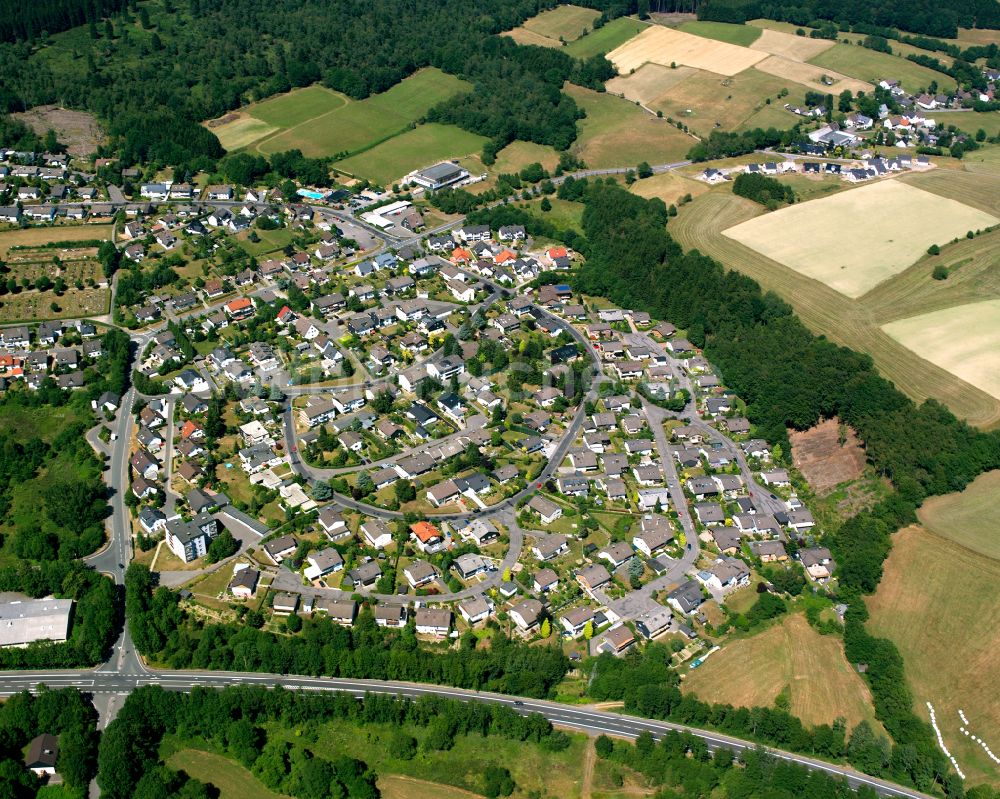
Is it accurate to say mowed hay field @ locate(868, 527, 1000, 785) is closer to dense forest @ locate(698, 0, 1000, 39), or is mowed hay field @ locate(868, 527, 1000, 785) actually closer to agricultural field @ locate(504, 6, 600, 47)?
agricultural field @ locate(504, 6, 600, 47)

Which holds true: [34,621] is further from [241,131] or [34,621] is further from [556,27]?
[556,27]

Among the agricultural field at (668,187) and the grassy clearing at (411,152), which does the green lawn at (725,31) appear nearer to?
the agricultural field at (668,187)

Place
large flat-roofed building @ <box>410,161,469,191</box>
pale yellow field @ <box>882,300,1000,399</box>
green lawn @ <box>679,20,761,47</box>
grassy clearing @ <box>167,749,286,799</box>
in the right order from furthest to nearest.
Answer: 1. green lawn @ <box>679,20,761,47</box>
2. large flat-roofed building @ <box>410,161,469,191</box>
3. pale yellow field @ <box>882,300,1000,399</box>
4. grassy clearing @ <box>167,749,286,799</box>

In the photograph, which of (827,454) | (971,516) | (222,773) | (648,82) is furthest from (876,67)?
(222,773)

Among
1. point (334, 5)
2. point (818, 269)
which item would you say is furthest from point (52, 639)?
point (334, 5)

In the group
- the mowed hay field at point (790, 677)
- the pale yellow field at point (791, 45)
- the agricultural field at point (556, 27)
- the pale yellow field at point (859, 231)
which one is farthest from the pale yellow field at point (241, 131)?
the mowed hay field at point (790, 677)

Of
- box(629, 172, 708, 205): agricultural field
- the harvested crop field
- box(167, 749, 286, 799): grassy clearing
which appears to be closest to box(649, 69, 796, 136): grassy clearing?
box(629, 172, 708, 205): agricultural field

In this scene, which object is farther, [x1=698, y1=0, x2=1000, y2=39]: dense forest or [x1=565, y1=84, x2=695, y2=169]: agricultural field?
[x1=698, y1=0, x2=1000, y2=39]: dense forest
